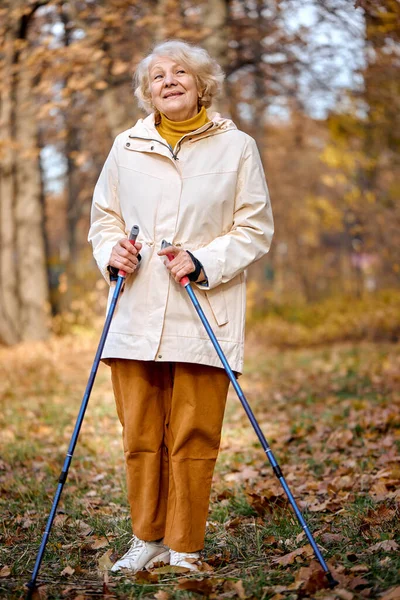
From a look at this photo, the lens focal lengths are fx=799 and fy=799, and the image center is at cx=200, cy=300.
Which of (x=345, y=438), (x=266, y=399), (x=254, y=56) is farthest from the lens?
(x=254, y=56)

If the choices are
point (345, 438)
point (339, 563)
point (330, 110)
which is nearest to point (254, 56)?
point (330, 110)

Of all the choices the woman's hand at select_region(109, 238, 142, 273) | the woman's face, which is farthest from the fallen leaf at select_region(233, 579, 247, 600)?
the woman's face

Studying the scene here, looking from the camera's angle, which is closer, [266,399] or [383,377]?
[266,399]

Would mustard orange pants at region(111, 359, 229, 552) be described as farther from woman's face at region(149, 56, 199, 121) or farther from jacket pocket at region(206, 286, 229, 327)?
woman's face at region(149, 56, 199, 121)

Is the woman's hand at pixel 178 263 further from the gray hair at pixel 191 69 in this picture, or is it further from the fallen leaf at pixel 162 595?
the fallen leaf at pixel 162 595

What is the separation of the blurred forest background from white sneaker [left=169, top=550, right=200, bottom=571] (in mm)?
5861

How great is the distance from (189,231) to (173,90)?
0.64 m

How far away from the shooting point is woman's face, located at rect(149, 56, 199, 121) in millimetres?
3562

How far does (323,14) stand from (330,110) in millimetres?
3875

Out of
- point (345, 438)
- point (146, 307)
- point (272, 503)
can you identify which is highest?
point (146, 307)

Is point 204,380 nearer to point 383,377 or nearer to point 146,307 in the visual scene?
point 146,307

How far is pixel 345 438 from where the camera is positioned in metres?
6.01

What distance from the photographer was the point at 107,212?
3.71m

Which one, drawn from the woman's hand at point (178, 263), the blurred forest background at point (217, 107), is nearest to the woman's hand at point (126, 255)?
the woman's hand at point (178, 263)
